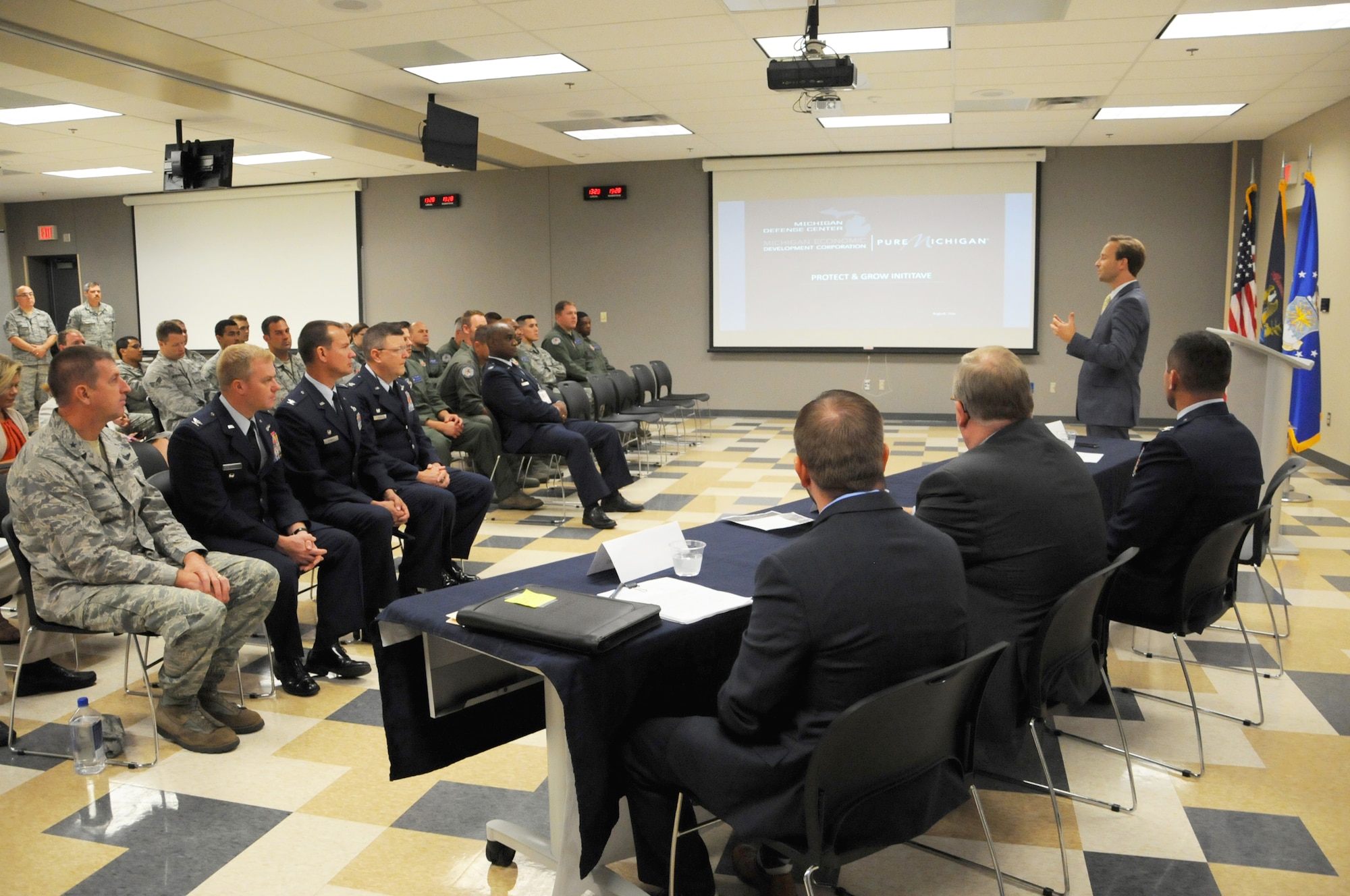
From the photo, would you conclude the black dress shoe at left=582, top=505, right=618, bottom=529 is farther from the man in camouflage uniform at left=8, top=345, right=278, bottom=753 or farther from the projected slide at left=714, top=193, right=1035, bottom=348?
the projected slide at left=714, top=193, right=1035, bottom=348

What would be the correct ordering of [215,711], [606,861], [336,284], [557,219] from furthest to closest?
1. [336,284]
2. [557,219]
3. [215,711]
4. [606,861]

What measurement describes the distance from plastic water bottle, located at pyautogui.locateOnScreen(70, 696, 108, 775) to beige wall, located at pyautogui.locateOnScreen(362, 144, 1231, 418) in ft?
30.9

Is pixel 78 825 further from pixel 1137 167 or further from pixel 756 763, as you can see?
pixel 1137 167

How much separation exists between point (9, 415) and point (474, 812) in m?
2.81

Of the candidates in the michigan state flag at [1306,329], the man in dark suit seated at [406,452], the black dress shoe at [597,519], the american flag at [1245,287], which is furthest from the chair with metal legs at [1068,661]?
the american flag at [1245,287]

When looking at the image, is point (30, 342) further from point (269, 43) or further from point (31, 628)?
point (31, 628)

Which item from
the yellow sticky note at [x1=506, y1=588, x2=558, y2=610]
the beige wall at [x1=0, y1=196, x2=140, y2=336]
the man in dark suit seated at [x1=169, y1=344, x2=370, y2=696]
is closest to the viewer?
the yellow sticky note at [x1=506, y1=588, x2=558, y2=610]

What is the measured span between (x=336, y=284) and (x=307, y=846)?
1193 cm

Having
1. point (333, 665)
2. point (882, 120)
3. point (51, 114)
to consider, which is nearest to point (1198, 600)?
point (333, 665)

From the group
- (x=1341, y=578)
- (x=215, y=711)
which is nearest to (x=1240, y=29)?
(x=1341, y=578)

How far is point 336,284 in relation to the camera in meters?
13.4

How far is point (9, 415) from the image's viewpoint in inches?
158

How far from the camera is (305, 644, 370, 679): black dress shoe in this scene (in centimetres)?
368

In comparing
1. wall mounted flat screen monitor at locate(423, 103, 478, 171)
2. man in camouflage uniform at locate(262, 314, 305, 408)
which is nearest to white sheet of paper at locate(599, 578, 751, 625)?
man in camouflage uniform at locate(262, 314, 305, 408)
